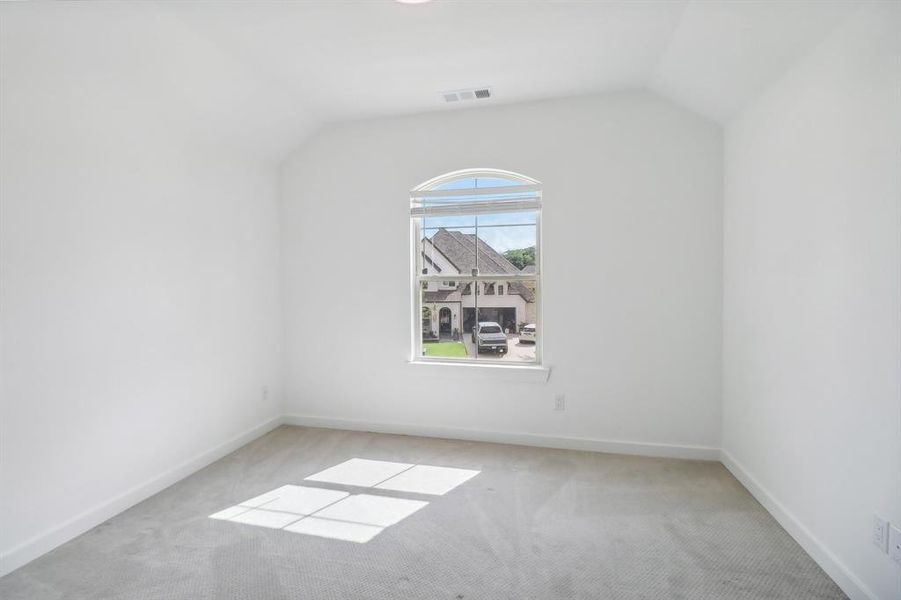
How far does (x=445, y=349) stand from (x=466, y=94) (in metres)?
1.93

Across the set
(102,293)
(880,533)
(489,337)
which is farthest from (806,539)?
(102,293)

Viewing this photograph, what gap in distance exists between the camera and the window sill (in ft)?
11.3

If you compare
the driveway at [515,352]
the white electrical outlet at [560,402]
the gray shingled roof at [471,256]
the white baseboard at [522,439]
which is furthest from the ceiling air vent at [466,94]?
the white baseboard at [522,439]

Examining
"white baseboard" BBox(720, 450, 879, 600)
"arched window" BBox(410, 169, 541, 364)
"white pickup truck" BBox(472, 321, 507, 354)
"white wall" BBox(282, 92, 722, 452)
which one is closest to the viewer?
"white baseboard" BBox(720, 450, 879, 600)

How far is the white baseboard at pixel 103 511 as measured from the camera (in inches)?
81.0

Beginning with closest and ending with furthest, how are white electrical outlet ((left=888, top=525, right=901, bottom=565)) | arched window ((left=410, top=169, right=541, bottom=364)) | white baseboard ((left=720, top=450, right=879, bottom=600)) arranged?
white electrical outlet ((left=888, top=525, right=901, bottom=565))
white baseboard ((left=720, top=450, right=879, bottom=600))
arched window ((left=410, top=169, right=541, bottom=364))

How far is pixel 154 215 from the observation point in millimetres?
2781

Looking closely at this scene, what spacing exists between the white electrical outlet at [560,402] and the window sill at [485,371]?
0.15 meters

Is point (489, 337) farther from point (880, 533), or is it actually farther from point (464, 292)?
point (880, 533)

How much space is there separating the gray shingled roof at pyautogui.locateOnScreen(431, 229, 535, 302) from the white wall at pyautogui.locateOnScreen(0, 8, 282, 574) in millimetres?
1557

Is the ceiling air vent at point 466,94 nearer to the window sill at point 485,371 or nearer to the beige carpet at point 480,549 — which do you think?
the window sill at point 485,371

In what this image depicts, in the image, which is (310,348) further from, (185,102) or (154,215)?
(185,102)

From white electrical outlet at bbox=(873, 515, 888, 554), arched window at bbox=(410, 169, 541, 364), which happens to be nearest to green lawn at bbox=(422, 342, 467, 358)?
arched window at bbox=(410, 169, 541, 364)

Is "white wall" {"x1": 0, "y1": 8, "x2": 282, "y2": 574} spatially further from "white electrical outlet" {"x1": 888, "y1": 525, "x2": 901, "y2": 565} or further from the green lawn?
"white electrical outlet" {"x1": 888, "y1": 525, "x2": 901, "y2": 565}
